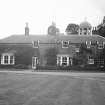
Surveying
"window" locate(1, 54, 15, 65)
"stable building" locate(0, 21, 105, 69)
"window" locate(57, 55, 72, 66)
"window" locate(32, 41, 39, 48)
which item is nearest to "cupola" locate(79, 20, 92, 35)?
"stable building" locate(0, 21, 105, 69)

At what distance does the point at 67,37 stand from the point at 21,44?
10032 mm

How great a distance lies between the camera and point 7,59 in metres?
38.9

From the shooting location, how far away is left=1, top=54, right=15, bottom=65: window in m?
38.7

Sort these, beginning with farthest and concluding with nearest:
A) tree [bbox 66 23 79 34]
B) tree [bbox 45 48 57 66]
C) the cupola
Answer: tree [bbox 66 23 79 34] < the cupola < tree [bbox 45 48 57 66]

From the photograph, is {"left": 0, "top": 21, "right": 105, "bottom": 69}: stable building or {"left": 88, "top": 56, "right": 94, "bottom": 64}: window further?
{"left": 88, "top": 56, "right": 94, "bottom": 64}: window

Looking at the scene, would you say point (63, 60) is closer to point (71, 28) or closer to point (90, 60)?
point (90, 60)

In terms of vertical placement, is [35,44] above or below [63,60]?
above

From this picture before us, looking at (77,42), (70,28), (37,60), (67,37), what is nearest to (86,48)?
(77,42)

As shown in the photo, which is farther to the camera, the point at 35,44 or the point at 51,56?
the point at 35,44

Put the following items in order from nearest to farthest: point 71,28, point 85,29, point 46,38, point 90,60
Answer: point 90,60
point 46,38
point 85,29
point 71,28

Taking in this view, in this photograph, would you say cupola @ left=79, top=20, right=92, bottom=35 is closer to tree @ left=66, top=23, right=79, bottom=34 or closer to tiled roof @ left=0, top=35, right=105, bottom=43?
tiled roof @ left=0, top=35, right=105, bottom=43

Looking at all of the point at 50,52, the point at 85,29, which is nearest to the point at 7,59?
the point at 50,52

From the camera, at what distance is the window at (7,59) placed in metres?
38.7

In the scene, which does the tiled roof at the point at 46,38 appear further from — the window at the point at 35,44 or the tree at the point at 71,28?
the tree at the point at 71,28
